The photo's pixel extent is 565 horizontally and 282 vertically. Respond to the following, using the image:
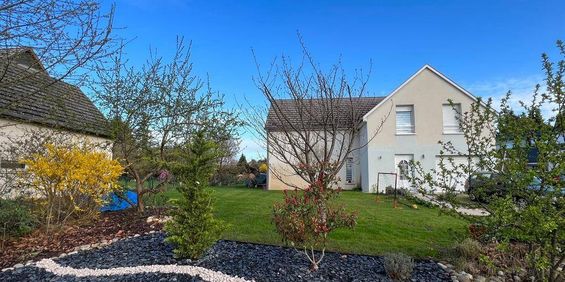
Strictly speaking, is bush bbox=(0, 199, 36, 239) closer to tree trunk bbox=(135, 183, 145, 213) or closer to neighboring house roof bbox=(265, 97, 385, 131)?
tree trunk bbox=(135, 183, 145, 213)

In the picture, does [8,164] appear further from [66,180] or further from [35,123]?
[66,180]

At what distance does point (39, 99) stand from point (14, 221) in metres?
3.37

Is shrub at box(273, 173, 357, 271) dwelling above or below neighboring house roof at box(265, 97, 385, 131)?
below

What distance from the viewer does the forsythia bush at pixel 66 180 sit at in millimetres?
6289

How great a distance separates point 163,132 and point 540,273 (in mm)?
8744

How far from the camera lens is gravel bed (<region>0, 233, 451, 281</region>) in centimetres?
443

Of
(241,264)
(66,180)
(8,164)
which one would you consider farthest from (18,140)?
(241,264)

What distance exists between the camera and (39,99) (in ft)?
26.3

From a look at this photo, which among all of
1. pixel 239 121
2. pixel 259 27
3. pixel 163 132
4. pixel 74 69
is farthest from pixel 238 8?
pixel 74 69

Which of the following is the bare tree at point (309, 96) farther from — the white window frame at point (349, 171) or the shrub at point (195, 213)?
the white window frame at point (349, 171)

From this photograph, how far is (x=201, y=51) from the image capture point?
31.5 ft

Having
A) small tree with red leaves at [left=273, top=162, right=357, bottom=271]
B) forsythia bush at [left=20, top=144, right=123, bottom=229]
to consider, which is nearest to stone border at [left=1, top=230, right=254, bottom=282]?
small tree with red leaves at [left=273, top=162, right=357, bottom=271]

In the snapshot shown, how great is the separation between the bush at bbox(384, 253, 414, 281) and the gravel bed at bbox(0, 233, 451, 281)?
134 mm

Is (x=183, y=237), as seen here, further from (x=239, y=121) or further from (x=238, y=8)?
(x=238, y=8)
